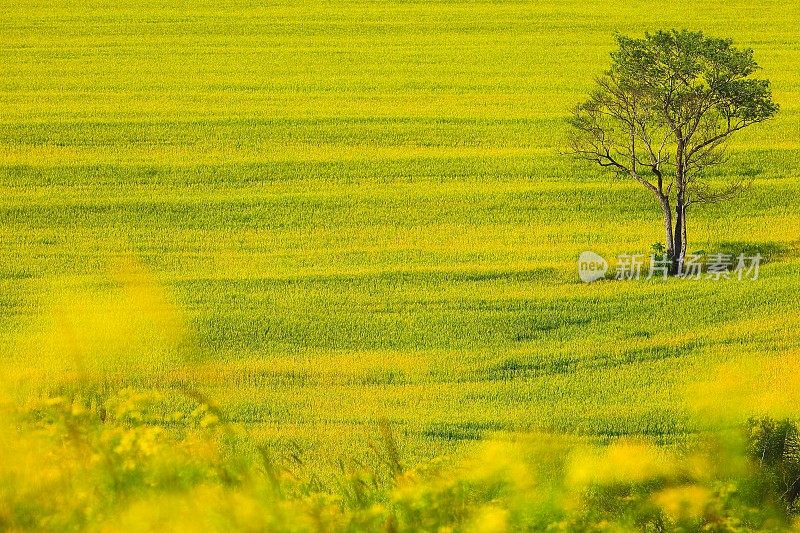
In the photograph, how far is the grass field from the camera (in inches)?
559

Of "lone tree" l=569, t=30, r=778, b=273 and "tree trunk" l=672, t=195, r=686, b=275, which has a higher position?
"lone tree" l=569, t=30, r=778, b=273

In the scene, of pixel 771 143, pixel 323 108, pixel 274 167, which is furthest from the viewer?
pixel 323 108

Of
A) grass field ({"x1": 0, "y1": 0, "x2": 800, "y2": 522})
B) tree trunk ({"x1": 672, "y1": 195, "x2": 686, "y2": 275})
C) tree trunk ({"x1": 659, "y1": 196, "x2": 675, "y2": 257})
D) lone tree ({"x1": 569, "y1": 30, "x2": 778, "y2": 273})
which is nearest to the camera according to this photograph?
grass field ({"x1": 0, "y1": 0, "x2": 800, "y2": 522})

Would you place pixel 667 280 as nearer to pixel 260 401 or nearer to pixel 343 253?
pixel 343 253

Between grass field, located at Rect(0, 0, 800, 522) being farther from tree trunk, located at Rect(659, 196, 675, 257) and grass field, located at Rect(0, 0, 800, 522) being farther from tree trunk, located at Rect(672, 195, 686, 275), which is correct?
tree trunk, located at Rect(659, 196, 675, 257)

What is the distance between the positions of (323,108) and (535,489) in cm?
2183

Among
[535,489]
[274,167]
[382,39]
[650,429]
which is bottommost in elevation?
[650,429]

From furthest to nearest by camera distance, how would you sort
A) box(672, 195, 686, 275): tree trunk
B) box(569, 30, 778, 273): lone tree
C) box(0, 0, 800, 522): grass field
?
1. box(672, 195, 686, 275): tree trunk
2. box(569, 30, 778, 273): lone tree
3. box(0, 0, 800, 522): grass field

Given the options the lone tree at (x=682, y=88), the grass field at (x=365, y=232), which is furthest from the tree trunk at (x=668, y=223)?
the grass field at (x=365, y=232)

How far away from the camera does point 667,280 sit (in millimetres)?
17469

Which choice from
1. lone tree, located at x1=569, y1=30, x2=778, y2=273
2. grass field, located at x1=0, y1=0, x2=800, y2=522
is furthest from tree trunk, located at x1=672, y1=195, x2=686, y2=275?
grass field, located at x1=0, y1=0, x2=800, y2=522

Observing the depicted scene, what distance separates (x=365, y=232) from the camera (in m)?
19.8

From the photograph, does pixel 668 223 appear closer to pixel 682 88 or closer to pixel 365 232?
pixel 682 88

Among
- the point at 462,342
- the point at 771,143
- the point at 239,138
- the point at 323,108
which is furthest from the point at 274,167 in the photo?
the point at 771,143
